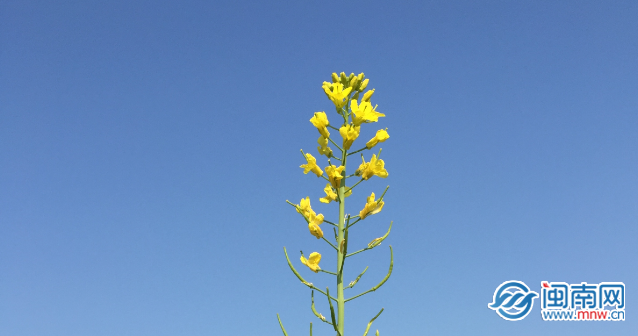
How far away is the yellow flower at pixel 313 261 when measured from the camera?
18.6ft

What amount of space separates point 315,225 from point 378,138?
1.30m

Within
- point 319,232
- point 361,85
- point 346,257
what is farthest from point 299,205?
point 361,85

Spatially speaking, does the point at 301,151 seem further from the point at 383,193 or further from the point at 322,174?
the point at 383,193

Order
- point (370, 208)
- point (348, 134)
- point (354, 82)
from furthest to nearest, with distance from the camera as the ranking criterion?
point (354, 82) < point (348, 134) < point (370, 208)

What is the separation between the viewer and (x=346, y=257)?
18.5ft

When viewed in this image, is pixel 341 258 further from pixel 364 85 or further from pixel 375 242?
pixel 364 85

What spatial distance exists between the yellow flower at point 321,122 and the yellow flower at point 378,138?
0.52 m

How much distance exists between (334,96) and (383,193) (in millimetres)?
1350

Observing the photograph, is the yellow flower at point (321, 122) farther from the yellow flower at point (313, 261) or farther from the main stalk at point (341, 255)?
the yellow flower at point (313, 261)

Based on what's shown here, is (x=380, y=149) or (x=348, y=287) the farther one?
(x=380, y=149)

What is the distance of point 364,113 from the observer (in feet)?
20.0

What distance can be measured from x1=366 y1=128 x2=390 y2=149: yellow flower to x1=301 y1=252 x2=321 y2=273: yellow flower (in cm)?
147

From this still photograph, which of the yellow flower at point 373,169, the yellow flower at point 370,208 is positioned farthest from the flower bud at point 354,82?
the yellow flower at point 370,208

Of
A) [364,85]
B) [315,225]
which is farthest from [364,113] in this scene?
[315,225]
